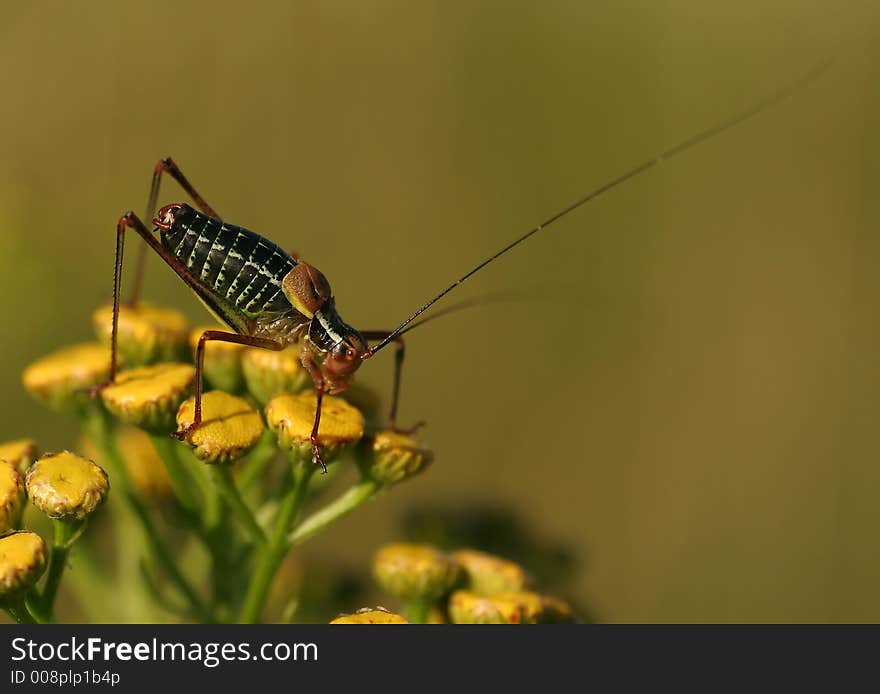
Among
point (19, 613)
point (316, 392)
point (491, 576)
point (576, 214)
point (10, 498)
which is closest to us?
point (19, 613)

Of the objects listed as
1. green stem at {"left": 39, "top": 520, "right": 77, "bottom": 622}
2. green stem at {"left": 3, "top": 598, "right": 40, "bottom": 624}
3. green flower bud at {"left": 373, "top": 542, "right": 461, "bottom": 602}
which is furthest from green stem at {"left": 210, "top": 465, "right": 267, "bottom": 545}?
green stem at {"left": 3, "top": 598, "right": 40, "bottom": 624}

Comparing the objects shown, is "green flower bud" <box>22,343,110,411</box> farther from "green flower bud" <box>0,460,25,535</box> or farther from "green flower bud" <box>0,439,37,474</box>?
"green flower bud" <box>0,460,25,535</box>

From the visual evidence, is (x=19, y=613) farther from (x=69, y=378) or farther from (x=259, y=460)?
(x=69, y=378)

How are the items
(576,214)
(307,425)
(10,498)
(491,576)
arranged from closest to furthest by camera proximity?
(10,498)
(307,425)
(491,576)
(576,214)

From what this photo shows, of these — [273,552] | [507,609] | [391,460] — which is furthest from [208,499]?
[507,609]

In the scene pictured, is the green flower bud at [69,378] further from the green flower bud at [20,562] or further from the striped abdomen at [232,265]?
the green flower bud at [20,562]

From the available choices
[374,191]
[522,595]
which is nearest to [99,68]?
[374,191]

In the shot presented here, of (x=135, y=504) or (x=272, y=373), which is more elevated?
(x=272, y=373)
